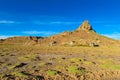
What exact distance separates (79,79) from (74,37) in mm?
179491

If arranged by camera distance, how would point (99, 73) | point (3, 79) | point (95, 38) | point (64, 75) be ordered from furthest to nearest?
point (95, 38)
point (99, 73)
point (64, 75)
point (3, 79)

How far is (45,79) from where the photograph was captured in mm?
18422

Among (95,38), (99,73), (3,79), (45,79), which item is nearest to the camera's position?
(3,79)

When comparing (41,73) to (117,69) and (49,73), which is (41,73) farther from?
(117,69)

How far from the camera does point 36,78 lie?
1830 cm

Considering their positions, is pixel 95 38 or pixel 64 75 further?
pixel 95 38

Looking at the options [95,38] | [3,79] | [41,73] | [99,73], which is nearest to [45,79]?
[41,73]

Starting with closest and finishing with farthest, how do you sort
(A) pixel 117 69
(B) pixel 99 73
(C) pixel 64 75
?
1. (C) pixel 64 75
2. (B) pixel 99 73
3. (A) pixel 117 69

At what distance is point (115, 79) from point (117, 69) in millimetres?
5055

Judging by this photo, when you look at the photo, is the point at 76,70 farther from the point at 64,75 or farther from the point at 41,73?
the point at 41,73

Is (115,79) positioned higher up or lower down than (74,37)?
lower down

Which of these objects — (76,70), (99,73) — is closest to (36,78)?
(76,70)

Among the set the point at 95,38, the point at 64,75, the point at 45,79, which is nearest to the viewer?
the point at 45,79

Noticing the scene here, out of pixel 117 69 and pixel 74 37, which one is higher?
pixel 74 37
